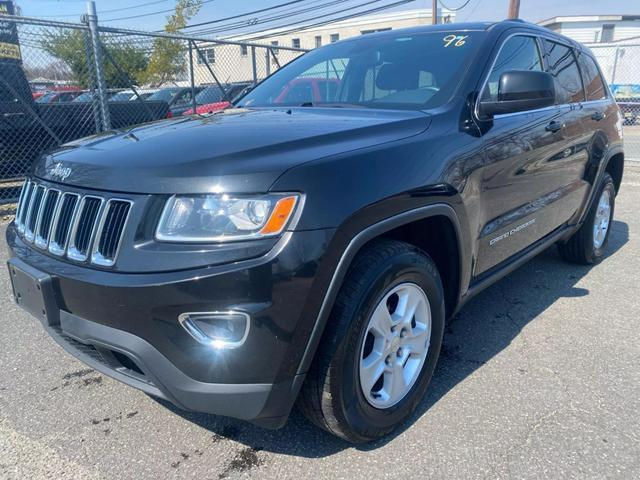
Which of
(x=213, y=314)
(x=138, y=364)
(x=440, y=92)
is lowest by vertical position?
(x=138, y=364)

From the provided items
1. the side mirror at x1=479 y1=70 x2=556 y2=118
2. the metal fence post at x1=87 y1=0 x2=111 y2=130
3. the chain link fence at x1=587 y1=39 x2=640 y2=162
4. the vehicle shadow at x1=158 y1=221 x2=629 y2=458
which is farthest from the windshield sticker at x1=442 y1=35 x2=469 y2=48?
the chain link fence at x1=587 y1=39 x2=640 y2=162

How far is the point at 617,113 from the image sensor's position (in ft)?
15.5

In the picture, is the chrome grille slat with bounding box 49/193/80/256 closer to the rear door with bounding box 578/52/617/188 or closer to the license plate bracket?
the license plate bracket

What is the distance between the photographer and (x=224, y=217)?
5.77 ft

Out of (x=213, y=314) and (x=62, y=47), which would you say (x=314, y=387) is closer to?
(x=213, y=314)

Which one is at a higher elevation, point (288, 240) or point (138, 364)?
point (288, 240)

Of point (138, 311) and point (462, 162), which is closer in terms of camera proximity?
point (138, 311)

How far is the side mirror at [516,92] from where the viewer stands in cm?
260

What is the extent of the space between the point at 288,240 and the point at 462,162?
1141 millimetres

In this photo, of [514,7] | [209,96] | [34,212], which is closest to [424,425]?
[34,212]

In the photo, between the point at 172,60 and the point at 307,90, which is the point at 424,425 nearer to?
the point at 307,90

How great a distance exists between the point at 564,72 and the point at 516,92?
1597 millimetres

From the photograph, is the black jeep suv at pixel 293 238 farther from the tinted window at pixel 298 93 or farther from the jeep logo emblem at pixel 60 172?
the tinted window at pixel 298 93

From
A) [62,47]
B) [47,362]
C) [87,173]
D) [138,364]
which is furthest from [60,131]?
[138,364]
